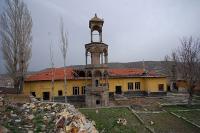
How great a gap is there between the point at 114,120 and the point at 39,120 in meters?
11.8

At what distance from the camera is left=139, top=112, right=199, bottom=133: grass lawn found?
80.6 ft

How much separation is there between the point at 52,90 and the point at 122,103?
9887 mm

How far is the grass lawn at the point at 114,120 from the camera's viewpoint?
23144 millimetres

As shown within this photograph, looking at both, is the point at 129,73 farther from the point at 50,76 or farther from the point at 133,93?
the point at 50,76

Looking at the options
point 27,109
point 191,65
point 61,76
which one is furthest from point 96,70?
point 27,109

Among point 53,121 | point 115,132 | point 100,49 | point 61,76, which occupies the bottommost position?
point 115,132

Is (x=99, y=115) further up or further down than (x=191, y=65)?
further down

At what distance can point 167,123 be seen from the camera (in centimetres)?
2644

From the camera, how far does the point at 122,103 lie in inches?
1462

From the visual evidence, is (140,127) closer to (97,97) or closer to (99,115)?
(99,115)

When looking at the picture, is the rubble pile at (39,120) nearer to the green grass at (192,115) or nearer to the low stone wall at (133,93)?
the green grass at (192,115)

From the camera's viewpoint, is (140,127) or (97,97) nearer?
(140,127)

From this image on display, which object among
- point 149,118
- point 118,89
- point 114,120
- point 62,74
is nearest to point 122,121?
point 114,120

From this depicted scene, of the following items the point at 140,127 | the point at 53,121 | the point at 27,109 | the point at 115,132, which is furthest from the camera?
the point at 140,127
